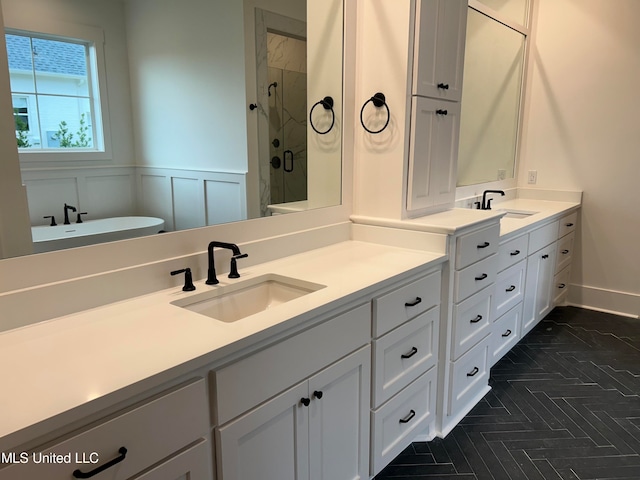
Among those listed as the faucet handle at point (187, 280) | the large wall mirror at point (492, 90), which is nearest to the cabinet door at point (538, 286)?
the large wall mirror at point (492, 90)

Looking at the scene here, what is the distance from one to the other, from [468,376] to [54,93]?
221 centimetres

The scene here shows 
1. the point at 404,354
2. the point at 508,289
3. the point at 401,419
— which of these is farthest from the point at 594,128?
the point at 401,419

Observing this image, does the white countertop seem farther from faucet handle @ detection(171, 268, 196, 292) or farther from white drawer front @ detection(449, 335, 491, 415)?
white drawer front @ detection(449, 335, 491, 415)

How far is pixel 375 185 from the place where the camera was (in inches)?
93.3

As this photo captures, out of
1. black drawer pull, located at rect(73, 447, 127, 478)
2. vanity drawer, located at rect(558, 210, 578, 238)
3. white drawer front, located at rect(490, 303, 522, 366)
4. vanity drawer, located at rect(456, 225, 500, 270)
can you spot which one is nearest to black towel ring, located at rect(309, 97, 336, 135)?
vanity drawer, located at rect(456, 225, 500, 270)

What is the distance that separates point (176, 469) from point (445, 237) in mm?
1436

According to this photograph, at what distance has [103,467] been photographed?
3.11 feet

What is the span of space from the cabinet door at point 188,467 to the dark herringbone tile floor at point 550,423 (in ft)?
3.49

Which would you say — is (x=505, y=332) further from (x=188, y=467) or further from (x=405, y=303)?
(x=188, y=467)

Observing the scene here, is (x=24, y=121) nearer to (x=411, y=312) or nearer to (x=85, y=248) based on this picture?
(x=85, y=248)

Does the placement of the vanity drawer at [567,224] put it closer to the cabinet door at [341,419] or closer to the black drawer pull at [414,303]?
the black drawer pull at [414,303]

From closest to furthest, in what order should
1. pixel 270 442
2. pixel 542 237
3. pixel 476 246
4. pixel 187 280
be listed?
pixel 270 442
pixel 187 280
pixel 476 246
pixel 542 237

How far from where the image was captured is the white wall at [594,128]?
144 inches

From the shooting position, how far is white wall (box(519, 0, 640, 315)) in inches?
144
